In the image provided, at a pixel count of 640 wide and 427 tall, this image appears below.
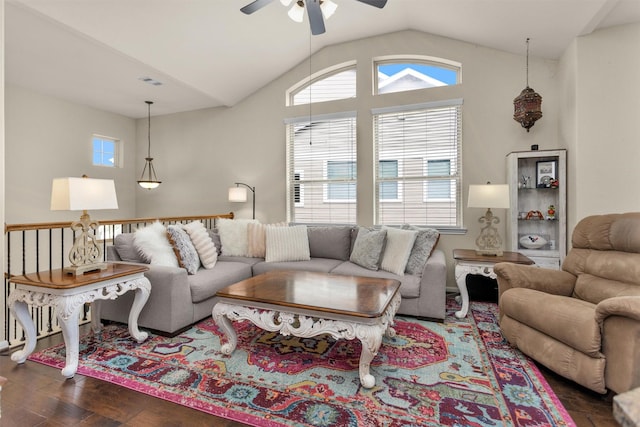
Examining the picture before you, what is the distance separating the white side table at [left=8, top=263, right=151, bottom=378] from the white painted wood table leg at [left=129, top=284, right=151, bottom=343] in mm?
14

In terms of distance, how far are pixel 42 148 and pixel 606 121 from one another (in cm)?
712

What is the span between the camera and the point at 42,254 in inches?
192

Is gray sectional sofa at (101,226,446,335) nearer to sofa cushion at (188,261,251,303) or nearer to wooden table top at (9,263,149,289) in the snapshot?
sofa cushion at (188,261,251,303)

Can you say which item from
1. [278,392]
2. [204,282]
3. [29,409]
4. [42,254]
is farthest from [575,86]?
[42,254]

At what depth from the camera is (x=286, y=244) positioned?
393 cm

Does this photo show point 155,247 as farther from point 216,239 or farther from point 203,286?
point 216,239

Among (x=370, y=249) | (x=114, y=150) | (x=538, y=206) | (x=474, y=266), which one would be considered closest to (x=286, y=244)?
(x=370, y=249)

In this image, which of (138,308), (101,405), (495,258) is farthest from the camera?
(495,258)

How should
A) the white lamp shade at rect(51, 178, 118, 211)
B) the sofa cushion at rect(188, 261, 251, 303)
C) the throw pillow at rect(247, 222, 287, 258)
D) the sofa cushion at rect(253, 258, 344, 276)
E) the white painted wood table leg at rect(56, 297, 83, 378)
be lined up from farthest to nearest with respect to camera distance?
1. the throw pillow at rect(247, 222, 287, 258)
2. the sofa cushion at rect(253, 258, 344, 276)
3. the sofa cushion at rect(188, 261, 251, 303)
4. the white lamp shade at rect(51, 178, 118, 211)
5. the white painted wood table leg at rect(56, 297, 83, 378)

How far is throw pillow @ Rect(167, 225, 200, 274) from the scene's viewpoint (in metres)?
3.19

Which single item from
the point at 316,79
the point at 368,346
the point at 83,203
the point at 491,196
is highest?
the point at 316,79

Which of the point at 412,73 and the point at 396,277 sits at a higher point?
the point at 412,73

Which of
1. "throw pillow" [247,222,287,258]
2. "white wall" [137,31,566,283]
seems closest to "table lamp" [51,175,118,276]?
"throw pillow" [247,222,287,258]

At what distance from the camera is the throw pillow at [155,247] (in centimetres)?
305
